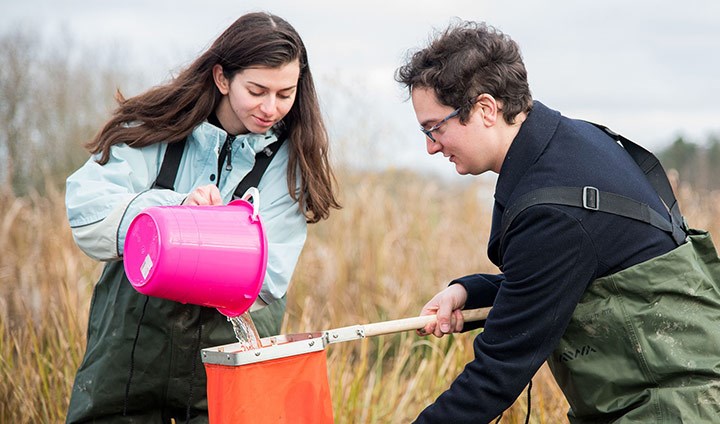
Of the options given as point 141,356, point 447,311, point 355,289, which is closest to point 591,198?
point 447,311

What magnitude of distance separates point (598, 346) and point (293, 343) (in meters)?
0.83

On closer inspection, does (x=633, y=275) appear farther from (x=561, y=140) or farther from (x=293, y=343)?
(x=293, y=343)

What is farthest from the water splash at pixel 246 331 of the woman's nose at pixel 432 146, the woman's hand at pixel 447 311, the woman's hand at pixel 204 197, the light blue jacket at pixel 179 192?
the woman's nose at pixel 432 146

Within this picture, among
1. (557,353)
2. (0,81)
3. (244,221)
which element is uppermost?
(0,81)

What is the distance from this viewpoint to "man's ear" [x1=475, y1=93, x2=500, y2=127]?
2.52 m

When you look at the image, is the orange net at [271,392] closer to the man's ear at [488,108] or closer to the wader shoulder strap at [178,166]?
the wader shoulder strap at [178,166]

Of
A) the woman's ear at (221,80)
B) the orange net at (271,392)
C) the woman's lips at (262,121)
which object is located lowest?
the orange net at (271,392)

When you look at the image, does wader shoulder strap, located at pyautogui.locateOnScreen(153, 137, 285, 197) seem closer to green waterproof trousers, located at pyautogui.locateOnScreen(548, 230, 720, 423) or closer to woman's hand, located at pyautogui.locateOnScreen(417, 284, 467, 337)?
woman's hand, located at pyautogui.locateOnScreen(417, 284, 467, 337)

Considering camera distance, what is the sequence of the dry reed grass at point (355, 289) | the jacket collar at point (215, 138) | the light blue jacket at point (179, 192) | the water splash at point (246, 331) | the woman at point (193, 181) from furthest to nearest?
the dry reed grass at point (355, 289)
the jacket collar at point (215, 138)
the woman at point (193, 181)
the light blue jacket at point (179, 192)
the water splash at point (246, 331)

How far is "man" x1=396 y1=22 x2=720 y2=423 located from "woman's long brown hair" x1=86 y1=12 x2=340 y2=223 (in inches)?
26.1

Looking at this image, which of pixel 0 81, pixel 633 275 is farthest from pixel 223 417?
pixel 0 81

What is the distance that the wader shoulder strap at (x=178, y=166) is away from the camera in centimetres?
288

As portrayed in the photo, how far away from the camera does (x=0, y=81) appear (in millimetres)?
8664

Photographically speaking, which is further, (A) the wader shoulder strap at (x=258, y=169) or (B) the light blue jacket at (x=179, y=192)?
(A) the wader shoulder strap at (x=258, y=169)
